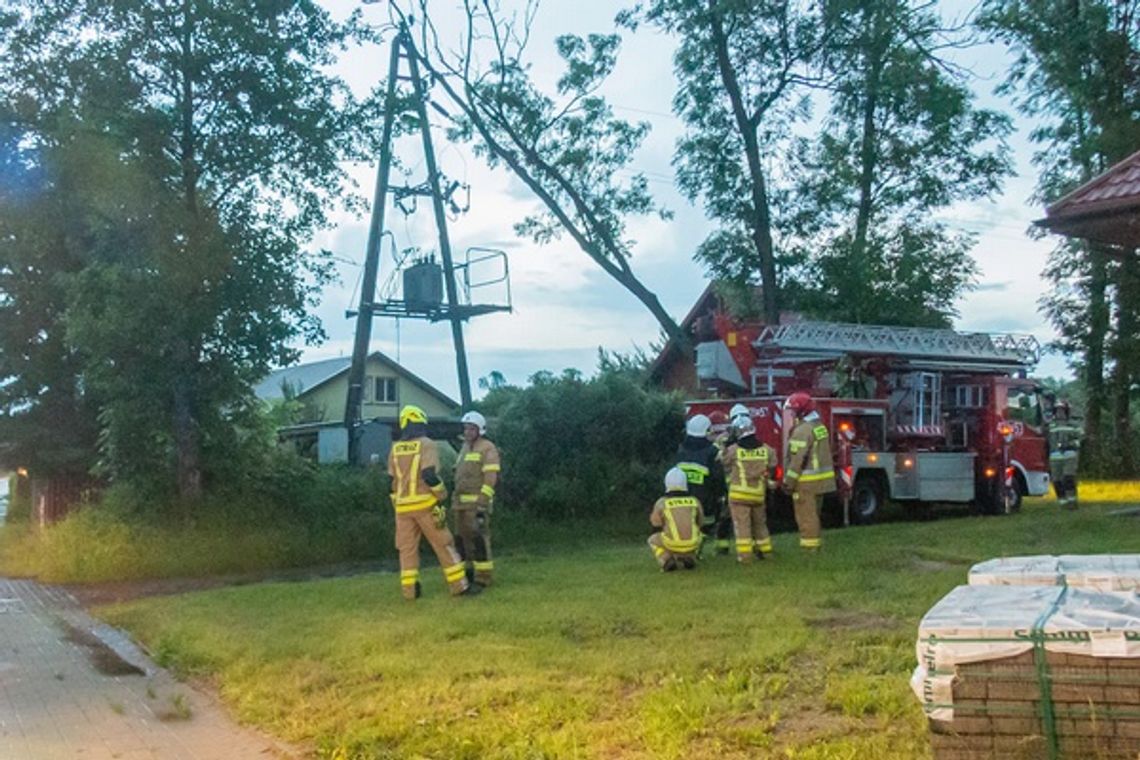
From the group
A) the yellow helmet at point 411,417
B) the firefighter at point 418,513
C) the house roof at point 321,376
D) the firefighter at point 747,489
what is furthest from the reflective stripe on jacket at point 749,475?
the house roof at point 321,376

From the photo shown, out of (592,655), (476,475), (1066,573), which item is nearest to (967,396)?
(476,475)

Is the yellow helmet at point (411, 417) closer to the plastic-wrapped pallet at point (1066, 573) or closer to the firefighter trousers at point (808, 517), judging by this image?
the firefighter trousers at point (808, 517)

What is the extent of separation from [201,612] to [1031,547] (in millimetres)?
8840

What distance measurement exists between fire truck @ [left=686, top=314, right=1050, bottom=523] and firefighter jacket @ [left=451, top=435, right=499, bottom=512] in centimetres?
567

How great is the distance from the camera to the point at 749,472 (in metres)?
12.2

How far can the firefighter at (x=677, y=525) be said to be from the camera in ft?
38.4

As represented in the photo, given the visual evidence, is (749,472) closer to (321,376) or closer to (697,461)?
(697,461)

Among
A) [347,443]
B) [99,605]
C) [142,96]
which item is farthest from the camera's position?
[347,443]

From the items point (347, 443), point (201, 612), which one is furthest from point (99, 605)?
point (347, 443)

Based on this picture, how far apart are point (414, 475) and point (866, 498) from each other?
9.36 metres

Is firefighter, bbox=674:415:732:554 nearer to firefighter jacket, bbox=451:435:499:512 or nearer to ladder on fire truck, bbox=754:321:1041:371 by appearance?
firefighter jacket, bbox=451:435:499:512

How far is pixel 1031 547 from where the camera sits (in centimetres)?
1293

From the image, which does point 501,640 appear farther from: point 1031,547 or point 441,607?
point 1031,547

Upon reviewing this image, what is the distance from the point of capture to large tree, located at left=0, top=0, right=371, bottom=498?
14.8m
